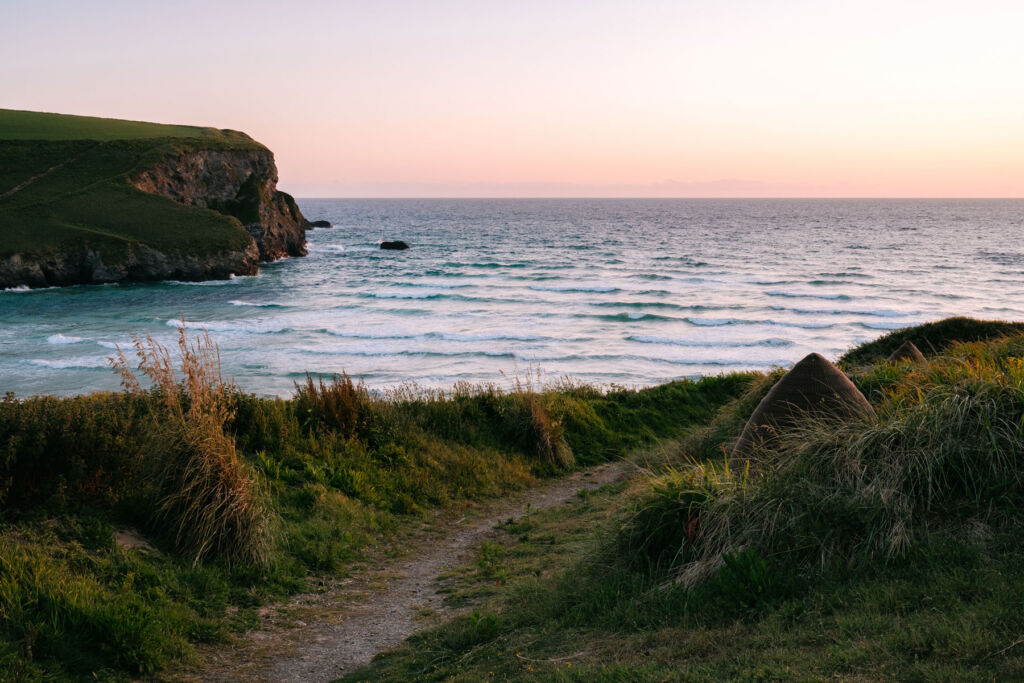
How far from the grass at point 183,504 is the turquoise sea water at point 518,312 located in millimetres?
8332

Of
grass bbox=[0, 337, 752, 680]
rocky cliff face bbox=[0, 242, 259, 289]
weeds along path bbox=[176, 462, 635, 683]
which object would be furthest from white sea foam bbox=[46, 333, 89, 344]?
weeds along path bbox=[176, 462, 635, 683]

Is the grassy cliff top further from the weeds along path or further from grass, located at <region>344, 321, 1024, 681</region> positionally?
grass, located at <region>344, 321, 1024, 681</region>

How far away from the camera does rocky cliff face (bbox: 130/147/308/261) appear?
71812 millimetres

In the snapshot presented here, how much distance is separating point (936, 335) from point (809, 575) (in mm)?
14932

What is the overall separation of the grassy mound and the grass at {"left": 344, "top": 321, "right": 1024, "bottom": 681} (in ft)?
35.3

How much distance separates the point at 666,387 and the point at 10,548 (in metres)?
15.2

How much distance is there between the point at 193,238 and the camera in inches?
2344

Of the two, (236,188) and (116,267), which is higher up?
(236,188)

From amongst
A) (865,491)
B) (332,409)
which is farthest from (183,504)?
(865,491)

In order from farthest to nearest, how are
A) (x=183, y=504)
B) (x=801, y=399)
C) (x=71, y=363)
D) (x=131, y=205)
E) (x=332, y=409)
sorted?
(x=131, y=205) → (x=71, y=363) → (x=332, y=409) → (x=801, y=399) → (x=183, y=504)

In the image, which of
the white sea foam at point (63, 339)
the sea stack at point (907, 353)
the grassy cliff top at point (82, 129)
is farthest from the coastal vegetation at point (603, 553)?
the grassy cliff top at point (82, 129)

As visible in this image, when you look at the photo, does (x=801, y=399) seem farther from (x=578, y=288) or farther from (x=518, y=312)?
(x=578, y=288)

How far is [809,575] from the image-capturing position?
4.75 meters

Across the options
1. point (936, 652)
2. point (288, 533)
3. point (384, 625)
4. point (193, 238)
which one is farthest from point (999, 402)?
point (193, 238)
